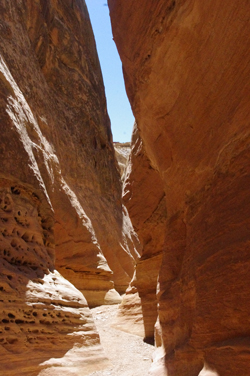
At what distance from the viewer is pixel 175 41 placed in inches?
154

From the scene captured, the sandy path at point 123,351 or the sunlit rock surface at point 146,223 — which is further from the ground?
the sunlit rock surface at point 146,223

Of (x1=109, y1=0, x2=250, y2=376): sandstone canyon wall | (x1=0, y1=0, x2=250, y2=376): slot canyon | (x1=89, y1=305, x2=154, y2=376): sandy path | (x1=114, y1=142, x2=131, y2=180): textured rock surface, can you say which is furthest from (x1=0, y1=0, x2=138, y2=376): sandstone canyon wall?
(x1=114, y1=142, x2=131, y2=180): textured rock surface

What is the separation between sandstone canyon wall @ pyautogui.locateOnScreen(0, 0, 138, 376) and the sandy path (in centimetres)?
41

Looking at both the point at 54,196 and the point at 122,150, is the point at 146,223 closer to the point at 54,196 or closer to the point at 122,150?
the point at 54,196

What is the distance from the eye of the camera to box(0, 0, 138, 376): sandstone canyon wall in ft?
17.0

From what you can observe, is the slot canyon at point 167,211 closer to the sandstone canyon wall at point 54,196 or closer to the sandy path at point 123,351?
the sandstone canyon wall at point 54,196

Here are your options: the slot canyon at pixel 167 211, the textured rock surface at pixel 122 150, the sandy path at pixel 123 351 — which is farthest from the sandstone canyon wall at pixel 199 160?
the textured rock surface at pixel 122 150

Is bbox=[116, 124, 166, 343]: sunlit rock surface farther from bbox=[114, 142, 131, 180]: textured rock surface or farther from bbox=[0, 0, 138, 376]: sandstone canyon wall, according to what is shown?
bbox=[114, 142, 131, 180]: textured rock surface

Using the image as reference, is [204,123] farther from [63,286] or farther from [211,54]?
[63,286]

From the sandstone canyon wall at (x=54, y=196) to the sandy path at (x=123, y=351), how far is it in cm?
41

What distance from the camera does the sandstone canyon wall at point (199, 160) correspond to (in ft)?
9.06

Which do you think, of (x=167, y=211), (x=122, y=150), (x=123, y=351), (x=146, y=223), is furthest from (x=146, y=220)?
(x=122, y=150)

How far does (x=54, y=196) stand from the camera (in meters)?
10.5

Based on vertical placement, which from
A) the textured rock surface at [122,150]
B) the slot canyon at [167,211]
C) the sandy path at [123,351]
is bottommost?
the sandy path at [123,351]
